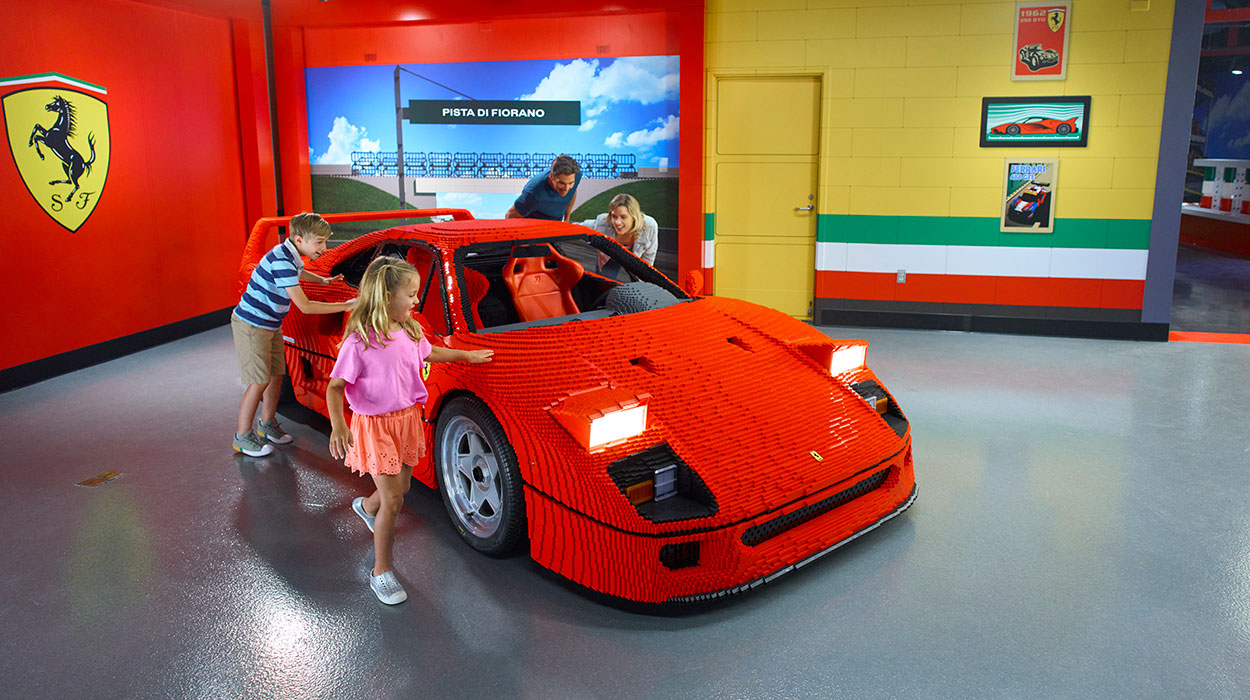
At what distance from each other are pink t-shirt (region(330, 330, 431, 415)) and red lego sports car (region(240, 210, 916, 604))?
1.16 ft

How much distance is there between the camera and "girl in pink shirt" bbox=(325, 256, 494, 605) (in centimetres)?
280

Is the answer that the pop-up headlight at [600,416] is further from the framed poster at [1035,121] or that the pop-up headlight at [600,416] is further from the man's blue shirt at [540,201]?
the framed poster at [1035,121]

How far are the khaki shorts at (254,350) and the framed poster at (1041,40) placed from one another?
6330mm

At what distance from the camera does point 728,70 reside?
778 centimetres

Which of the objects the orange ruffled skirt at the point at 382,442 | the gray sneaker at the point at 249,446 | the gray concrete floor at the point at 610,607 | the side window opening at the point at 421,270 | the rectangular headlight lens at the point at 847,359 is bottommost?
the gray concrete floor at the point at 610,607

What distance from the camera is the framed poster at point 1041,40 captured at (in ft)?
23.2

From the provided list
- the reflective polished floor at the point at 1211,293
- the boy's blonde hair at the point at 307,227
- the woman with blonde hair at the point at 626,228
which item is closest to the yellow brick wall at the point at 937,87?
the reflective polished floor at the point at 1211,293

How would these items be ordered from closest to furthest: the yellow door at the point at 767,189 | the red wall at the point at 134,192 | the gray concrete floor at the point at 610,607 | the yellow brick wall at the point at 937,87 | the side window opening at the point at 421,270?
the gray concrete floor at the point at 610,607 < the side window opening at the point at 421,270 < the red wall at the point at 134,192 < the yellow brick wall at the point at 937,87 < the yellow door at the point at 767,189

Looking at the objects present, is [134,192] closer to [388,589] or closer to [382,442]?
[382,442]

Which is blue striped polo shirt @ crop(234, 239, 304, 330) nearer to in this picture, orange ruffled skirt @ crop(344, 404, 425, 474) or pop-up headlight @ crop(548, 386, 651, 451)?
orange ruffled skirt @ crop(344, 404, 425, 474)

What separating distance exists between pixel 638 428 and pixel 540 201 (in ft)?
17.0

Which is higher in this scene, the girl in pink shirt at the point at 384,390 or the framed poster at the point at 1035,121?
the framed poster at the point at 1035,121

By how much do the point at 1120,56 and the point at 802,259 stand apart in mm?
3069

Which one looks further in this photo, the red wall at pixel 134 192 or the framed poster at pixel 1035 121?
the framed poster at pixel 1035 121
